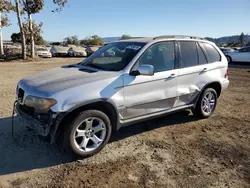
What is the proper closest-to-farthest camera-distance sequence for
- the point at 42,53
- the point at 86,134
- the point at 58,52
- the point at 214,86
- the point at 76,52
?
the point at 86,134 → the point at 214,86 → the point at 42,53 → the point at 76,52 → the point at 58,52

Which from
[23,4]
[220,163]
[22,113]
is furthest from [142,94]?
[23,4]

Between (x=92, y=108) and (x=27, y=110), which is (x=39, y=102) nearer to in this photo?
(x=27, y=110)

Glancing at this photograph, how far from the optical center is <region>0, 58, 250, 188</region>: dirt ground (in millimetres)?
3354

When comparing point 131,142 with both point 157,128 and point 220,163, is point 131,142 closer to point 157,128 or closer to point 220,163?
point 157,128

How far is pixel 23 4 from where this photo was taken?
2138cm

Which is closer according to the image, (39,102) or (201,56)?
(39,102)

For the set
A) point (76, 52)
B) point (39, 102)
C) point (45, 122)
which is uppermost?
point (76, 52)

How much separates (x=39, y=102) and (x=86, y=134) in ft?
2.79

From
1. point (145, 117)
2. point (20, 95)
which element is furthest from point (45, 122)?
point (145, 117)

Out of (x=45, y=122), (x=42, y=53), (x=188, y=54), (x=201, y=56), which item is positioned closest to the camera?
(x=45, y=122)

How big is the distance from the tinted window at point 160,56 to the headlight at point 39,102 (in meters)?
1.67

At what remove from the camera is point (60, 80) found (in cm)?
392

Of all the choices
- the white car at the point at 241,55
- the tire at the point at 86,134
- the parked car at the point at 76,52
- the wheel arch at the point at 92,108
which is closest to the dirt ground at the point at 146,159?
the tire at the point at 86,134

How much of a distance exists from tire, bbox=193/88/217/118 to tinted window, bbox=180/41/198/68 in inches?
30.7
